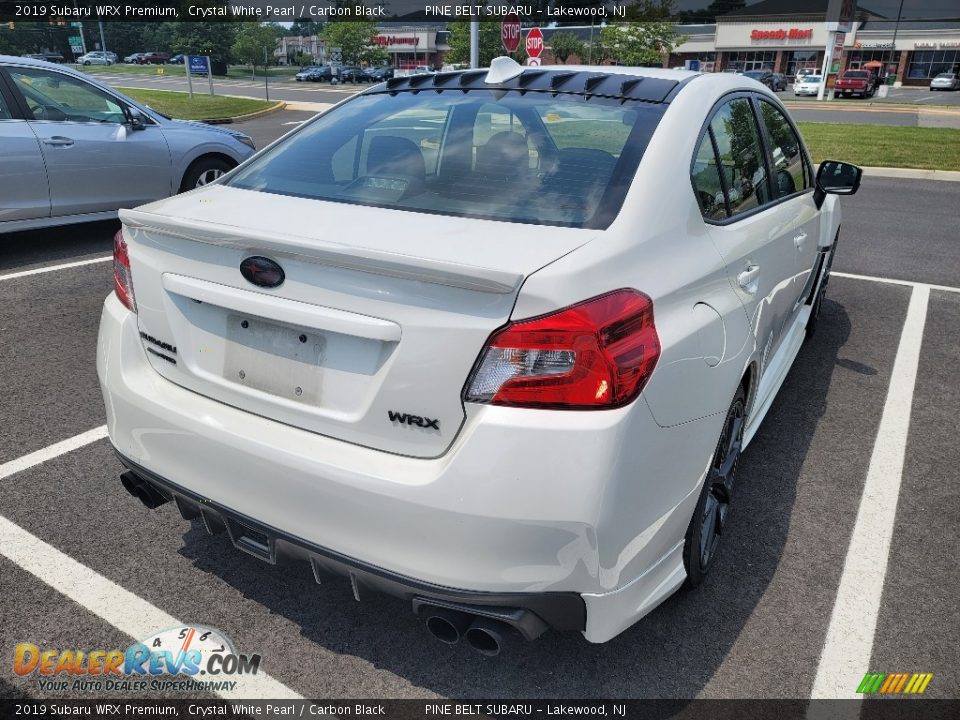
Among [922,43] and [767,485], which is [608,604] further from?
[922,43]

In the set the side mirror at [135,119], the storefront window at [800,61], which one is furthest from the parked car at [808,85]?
the side mirror at [135,119]

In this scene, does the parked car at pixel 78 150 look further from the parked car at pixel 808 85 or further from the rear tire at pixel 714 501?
the parked car at pixel 808 85

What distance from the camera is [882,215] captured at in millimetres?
9844

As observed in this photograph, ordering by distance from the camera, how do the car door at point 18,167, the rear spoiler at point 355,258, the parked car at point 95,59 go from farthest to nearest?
the parked car at point 95,59, the car door at point 18,167, the rear spoiler at point 355,258

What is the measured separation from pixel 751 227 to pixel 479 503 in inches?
65.3

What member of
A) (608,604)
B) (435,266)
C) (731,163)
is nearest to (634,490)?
(608,604)

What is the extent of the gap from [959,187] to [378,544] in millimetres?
13746

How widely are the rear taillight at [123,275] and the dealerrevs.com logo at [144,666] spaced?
3.53ft

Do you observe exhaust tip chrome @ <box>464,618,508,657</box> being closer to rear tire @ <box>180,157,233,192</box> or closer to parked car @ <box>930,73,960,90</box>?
rear tire @ <box>180,157,233,192</box>

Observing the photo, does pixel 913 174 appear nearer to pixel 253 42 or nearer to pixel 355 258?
pixel 355 258

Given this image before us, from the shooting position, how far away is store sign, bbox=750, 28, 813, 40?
7006 centimetres

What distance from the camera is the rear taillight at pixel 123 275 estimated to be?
7.85ft

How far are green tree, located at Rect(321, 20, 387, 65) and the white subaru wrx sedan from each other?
80661 millimetres

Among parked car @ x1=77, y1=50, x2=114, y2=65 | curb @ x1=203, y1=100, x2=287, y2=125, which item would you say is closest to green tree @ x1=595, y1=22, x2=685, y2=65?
curb @ x1=203, y1=100, x2=287, y2=125
